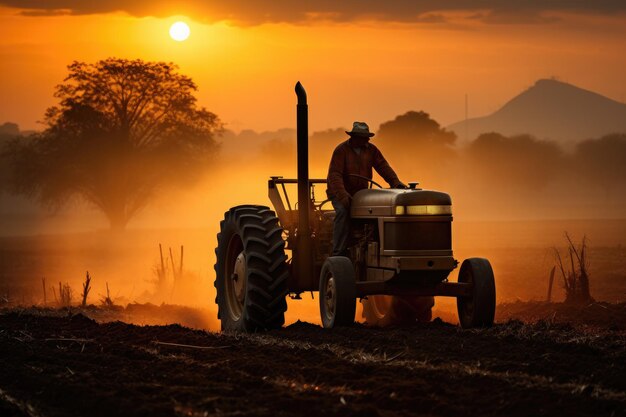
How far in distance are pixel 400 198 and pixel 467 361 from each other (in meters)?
2.95

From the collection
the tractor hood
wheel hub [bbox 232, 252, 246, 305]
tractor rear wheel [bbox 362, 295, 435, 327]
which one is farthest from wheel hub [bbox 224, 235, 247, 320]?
the tractor hood

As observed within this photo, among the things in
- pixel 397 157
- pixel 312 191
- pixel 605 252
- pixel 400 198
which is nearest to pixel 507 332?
pixel 400 198

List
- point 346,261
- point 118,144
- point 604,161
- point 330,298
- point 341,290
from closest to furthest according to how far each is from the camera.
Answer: point 341,290
point 346,261
point 330,298
point 118,144
point 604,161

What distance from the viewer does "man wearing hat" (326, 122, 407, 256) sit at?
13820mm

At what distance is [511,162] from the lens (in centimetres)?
11269

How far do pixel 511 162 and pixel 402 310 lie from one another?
326 ft

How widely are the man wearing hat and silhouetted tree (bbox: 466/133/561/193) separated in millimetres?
98520

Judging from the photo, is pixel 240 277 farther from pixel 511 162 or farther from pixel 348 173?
pixel 511 162

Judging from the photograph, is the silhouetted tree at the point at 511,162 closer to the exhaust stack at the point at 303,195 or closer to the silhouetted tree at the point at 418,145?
the silhouetted tree at the point at 418,145

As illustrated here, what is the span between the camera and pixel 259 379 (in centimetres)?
971

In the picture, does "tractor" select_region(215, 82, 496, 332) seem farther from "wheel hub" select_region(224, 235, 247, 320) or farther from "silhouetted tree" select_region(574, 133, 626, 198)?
"silhouetted tree" select_region(574, 133, 626, 198)

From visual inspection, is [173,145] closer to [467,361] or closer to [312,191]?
[312,191]

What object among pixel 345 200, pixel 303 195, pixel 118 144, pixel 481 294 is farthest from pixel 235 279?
pixel 118 144

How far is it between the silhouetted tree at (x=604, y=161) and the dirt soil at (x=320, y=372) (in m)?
104
